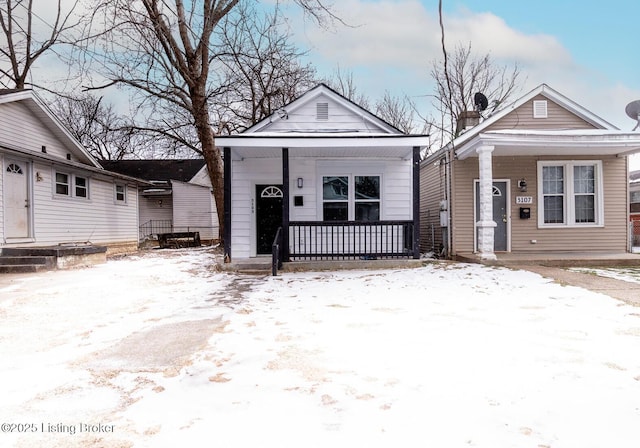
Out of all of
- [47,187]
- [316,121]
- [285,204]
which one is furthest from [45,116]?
[285,204]

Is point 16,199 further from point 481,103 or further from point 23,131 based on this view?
point 481,103

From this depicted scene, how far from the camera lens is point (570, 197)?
1031 centimetres

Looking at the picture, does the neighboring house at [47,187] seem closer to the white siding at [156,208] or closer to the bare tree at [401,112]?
the white siding at [156,208]

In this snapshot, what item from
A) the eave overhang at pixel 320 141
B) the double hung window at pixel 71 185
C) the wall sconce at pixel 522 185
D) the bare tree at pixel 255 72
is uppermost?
the bare tree at pixel 255 72

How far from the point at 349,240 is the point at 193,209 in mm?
15658

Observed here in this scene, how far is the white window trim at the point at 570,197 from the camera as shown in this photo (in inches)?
405

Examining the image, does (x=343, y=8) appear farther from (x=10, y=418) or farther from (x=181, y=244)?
(x=181, y=244)

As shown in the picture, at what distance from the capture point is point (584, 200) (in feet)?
34.1

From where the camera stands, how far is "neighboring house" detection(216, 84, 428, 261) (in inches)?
382

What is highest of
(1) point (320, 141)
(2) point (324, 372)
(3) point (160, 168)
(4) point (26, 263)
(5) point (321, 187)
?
(3) point (160, 168)

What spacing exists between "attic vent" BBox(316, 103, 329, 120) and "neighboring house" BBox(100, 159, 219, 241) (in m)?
14.1

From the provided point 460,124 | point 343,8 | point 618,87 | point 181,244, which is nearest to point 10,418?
point 343,8

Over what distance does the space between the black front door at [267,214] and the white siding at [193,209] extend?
13.6 meters

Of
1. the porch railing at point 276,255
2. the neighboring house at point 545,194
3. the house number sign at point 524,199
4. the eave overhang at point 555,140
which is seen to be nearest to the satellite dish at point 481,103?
the neighboring house at point 545,194
